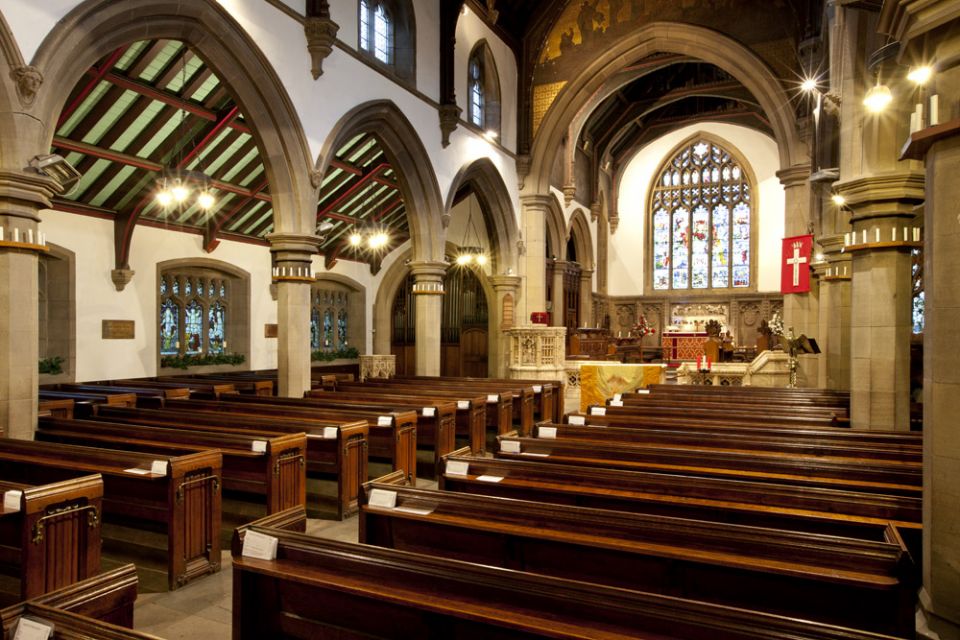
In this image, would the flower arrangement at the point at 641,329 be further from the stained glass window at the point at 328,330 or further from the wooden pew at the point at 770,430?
the wooden pew at the point at 770,430

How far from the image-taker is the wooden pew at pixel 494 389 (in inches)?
346

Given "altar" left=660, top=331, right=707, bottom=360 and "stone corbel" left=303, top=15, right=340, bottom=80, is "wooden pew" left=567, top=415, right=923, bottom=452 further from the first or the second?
"altar" left=660, top=331, right=707, bottom=360

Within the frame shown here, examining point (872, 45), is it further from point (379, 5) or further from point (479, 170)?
Result: point (479, 170)

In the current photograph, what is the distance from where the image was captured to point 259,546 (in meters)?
2.37

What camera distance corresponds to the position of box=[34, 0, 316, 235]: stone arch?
5.89 m

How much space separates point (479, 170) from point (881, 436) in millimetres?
10890

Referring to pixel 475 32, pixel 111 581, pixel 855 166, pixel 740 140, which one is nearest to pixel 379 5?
pixel 475 32

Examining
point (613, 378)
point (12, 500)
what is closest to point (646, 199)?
point (613, 378)

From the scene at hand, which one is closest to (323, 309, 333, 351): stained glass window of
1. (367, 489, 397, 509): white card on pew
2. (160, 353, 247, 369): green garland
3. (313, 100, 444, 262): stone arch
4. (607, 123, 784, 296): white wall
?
(160, 353, 247, 369): green garland

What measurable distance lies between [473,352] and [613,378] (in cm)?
728

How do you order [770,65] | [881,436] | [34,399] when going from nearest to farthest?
[881,436] < [34,399] < [770,65]

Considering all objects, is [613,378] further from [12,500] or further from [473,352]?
[12,500]

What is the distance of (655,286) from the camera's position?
74.8 ft

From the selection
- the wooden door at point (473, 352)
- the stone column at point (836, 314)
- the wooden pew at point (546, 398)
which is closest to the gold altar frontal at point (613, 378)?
the wooden pew at point (546, 398)
